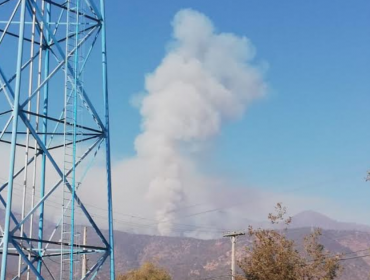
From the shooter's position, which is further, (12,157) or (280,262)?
(280,262)

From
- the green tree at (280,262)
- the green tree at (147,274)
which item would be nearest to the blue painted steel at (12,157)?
the green tree at (280,262)

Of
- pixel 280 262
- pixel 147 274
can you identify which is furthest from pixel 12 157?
pixel 147 274

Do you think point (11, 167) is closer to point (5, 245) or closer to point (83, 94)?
point (5, 245)

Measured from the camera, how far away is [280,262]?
28.4 meters

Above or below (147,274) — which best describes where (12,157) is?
above

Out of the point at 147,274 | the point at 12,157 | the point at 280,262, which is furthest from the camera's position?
the point at 147,274

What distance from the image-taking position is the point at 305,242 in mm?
31719

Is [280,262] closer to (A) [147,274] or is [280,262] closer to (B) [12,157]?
(B) [12,157]

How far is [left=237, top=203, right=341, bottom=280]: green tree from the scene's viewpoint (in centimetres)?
2844

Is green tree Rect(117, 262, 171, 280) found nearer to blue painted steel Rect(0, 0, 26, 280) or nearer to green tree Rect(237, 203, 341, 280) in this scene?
green tree Rect(237, 203, 341, 280)

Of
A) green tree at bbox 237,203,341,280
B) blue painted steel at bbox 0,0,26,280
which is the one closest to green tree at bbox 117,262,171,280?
green tree at bbox 237,203,341,280

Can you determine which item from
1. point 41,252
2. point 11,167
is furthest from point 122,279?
point 11,167

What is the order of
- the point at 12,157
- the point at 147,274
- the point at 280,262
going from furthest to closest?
the point at 147,274 < the point at 280,262 < the point at 12,157

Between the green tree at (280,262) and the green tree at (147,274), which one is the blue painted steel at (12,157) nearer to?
the green tree at (280,262)
